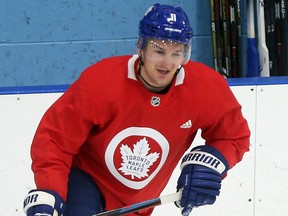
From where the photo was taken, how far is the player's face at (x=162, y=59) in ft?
5.64

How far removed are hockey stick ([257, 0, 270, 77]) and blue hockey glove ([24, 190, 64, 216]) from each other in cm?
168

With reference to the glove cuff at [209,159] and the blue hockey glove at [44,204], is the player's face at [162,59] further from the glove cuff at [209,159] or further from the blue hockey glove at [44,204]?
the blue hockey glove at [44,204]

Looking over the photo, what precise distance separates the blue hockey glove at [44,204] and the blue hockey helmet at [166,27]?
1.40 feet

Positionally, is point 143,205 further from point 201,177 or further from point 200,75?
point 200,75

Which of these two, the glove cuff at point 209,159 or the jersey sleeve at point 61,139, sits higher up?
the jersey sleeve at point 61,139

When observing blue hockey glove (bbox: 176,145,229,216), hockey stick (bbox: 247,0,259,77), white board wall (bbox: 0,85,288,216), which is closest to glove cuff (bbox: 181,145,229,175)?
blue hockey glove (bbox: 176,145,229,216)

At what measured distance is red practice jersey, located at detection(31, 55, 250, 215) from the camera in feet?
5.70

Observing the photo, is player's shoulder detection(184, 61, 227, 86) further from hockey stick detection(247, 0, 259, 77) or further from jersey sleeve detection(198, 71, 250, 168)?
hockey stick detection(247, 0, 259, 77)

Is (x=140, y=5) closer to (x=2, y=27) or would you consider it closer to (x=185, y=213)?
(x=2, y=27)

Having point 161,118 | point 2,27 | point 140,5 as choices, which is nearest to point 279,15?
point 140,5

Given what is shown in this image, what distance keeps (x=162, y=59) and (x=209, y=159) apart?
0.31 meters

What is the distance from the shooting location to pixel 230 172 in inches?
100

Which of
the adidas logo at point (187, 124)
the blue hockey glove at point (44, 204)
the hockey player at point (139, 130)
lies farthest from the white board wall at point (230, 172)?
the blue hockey glove at point (44, 204)

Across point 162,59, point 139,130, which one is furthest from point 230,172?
point 162,59
